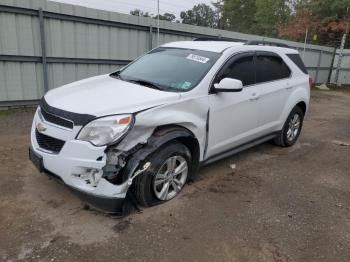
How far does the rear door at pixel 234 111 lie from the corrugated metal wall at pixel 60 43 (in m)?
5.12

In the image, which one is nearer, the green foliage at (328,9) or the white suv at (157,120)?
the white suv at (157,120)

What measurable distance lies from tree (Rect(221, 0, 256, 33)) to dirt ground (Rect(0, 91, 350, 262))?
42.4 m

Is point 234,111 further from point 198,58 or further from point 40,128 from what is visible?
point 40,128

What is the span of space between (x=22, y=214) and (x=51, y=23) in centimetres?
564

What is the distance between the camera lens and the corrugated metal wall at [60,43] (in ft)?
24.0

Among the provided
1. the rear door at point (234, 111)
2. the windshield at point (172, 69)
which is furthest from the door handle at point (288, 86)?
the windshield at point (172, 69)

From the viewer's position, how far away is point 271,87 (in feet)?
16.8

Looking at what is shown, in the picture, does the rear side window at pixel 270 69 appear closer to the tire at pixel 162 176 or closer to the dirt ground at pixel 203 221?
the dirt ground at pixel 203 221

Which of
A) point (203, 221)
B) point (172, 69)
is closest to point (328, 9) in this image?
point (172, 69)

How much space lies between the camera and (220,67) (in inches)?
165

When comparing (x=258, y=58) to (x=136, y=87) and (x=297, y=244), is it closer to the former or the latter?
(x=136, y=87)

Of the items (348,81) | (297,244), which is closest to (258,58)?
(297,244)

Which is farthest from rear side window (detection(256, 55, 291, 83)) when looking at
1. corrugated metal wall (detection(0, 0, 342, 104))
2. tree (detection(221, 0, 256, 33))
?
tree (detection(221, 0, 256, 33))

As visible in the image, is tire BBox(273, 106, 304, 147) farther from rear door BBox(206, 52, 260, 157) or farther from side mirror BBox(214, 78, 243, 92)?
side mirror BBox(214, 78, 243, 92)
